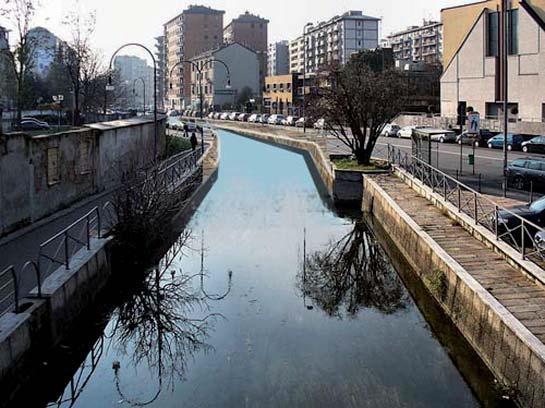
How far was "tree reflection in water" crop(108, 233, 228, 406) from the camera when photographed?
12.5 meters

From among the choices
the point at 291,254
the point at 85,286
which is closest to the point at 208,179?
the point at 291,254

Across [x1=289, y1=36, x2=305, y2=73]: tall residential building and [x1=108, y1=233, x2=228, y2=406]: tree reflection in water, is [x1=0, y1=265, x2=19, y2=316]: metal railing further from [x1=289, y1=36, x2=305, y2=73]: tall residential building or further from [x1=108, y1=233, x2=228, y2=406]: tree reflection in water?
[x1=289, y1=36, x2=305, y2=73]: tall residential building

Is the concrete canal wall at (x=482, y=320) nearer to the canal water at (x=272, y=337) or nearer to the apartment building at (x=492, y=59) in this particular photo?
the canal water at (x=272, y=337)

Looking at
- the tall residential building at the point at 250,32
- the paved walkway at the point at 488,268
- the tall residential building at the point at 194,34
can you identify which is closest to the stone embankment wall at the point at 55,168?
the paved walkway at the point at 488,268

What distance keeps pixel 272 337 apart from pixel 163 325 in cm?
235

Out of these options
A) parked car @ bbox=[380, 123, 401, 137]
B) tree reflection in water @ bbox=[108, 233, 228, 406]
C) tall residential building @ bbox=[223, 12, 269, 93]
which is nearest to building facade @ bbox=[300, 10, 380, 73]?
tall residential building @ bbox=[223, 12, 269, 93]

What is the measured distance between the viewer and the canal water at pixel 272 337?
11.1 m

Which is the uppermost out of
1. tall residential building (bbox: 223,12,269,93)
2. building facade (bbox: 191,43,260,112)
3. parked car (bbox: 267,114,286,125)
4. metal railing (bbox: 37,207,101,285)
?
tall residential building (bbox: 223,12,269,93)

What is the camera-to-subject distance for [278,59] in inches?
7328

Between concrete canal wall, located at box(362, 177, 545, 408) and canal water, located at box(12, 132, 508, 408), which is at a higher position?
concrete canal wall, located at box(362, 177, 545, 408)

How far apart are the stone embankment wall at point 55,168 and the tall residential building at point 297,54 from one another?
13193cm

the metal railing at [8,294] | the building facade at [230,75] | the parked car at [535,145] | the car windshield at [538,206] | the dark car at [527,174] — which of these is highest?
the building facade at [230,75]

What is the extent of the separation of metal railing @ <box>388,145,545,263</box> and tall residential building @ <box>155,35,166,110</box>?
5542 inches

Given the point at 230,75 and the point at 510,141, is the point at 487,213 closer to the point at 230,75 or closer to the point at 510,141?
the point at 510,141
